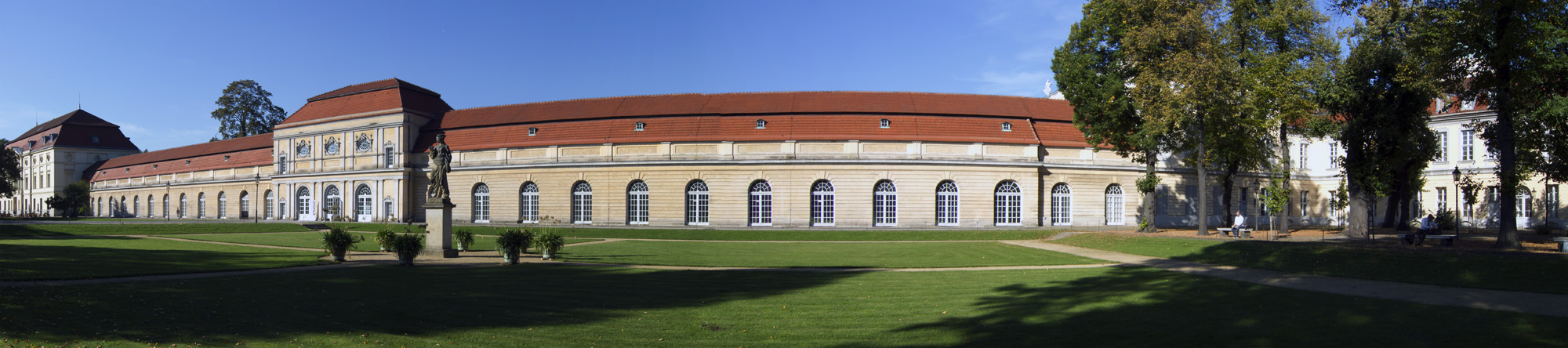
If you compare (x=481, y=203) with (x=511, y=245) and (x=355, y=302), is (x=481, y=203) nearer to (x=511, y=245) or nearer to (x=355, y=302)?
(x=511, y=245)

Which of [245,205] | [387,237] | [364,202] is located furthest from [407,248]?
[245,205]

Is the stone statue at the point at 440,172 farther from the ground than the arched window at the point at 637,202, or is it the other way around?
the stone statue at the point at 440,172

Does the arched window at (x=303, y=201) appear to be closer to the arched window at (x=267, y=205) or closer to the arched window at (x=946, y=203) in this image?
the arched window at (x=267, y=205)

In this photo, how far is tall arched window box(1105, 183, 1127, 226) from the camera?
169ft

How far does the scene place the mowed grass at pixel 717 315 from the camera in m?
9.89

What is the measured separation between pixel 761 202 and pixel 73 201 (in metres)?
88.4

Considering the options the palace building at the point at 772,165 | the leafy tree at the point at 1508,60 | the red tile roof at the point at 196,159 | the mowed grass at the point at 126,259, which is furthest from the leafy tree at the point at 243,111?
the leafy tree at the point at 1508,60

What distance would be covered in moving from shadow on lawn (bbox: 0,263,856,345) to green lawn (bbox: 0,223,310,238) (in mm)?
30578

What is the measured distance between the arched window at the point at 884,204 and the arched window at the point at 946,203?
2.73m

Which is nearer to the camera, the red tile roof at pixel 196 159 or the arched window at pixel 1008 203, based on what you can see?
the arched window at pixel 1008 203

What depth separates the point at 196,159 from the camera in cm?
8188

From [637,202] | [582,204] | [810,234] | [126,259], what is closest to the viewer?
[126,259]

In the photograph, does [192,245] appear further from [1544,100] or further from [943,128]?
[1544,100]

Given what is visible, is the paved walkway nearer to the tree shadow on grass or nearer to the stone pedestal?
the stone pedestal
